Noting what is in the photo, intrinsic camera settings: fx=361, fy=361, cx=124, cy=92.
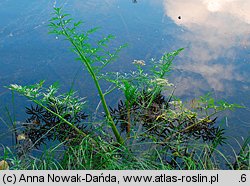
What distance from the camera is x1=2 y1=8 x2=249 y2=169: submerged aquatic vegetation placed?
2.12 m

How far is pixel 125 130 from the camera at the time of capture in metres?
2.48

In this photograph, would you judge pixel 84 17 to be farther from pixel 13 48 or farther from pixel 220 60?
pixel 220 60

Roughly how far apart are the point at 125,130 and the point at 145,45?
1329mm

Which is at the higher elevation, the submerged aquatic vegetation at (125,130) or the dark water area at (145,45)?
the dark water area at (145,45)

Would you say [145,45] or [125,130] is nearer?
[125,130]

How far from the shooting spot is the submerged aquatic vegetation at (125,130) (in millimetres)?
2119

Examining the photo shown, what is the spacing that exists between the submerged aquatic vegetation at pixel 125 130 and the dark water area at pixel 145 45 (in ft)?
0.62

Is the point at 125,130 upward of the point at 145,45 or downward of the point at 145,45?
downward

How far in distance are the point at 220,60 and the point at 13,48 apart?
2004 millimetres

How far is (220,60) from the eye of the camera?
132 inches

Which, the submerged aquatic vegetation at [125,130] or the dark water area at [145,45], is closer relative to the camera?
the submerged aquatic vegetation at [125,130]

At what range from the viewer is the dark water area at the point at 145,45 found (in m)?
2.90

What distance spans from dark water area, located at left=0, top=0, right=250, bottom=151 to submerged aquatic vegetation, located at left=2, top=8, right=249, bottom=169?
7.5 inches
